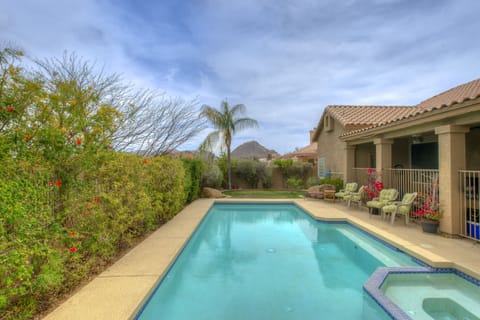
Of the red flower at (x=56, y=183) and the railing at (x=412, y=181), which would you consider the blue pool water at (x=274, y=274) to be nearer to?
the red flower at (x=56, y=183)

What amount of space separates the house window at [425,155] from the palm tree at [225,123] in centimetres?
1100

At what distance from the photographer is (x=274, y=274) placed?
5.65 m

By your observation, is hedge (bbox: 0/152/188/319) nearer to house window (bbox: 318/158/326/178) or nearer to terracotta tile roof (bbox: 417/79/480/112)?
house window (bbox: 318/158/326/178)

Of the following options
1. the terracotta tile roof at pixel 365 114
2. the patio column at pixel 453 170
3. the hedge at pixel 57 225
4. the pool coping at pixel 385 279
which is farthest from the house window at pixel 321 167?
the hedge at pixel 57 225

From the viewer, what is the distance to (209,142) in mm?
18984

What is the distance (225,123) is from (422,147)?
40.9 ft

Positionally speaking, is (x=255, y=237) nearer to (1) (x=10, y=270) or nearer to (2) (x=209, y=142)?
(1) (x=10, y=270)

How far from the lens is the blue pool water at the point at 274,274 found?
4215 mm

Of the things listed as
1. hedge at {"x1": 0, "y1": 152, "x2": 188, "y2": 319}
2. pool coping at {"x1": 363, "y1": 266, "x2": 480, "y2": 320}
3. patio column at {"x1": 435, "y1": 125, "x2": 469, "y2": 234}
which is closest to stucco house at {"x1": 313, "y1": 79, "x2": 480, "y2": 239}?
patio column at {"x1": 435, "y1": 125, "x2": 469, "y2": 234}

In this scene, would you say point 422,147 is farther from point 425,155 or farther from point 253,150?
point 253,150

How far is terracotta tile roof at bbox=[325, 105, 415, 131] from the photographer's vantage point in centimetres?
1482

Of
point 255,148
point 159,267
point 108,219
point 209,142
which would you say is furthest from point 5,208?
point 255,148

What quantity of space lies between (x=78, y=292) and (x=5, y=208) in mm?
2159

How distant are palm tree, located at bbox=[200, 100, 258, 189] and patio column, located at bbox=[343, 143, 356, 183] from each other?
7.93 m
